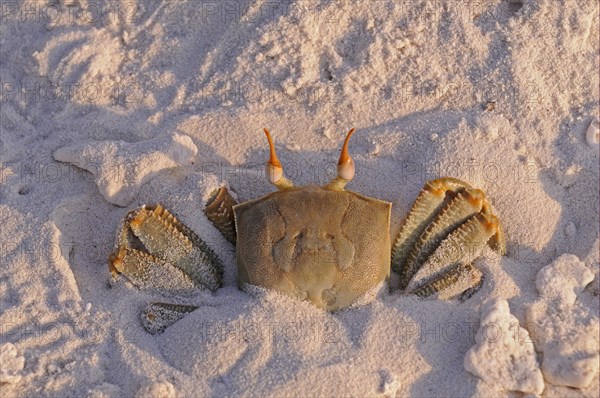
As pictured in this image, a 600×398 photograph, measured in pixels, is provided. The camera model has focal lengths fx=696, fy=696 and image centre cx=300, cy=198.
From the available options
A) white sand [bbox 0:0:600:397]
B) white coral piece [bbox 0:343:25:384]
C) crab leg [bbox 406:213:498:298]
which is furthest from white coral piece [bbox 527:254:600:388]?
white coral piece [bbox 0:343:25:384]

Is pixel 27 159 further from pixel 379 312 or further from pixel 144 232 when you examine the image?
pixel 379 312

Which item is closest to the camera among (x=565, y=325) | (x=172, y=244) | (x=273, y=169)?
(x=565, y=325)

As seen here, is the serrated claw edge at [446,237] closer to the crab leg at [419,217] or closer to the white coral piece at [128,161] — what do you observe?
the crab leg at [419,217]

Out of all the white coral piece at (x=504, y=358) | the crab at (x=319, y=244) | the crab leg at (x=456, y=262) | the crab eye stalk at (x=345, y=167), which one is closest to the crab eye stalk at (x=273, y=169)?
the crab at (x=319, y=244)

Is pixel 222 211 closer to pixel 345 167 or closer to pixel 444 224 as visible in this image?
pixel 345 167

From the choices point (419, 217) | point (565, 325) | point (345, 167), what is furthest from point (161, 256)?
point (565, 325)

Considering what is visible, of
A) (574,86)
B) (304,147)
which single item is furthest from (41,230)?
(574,86)
